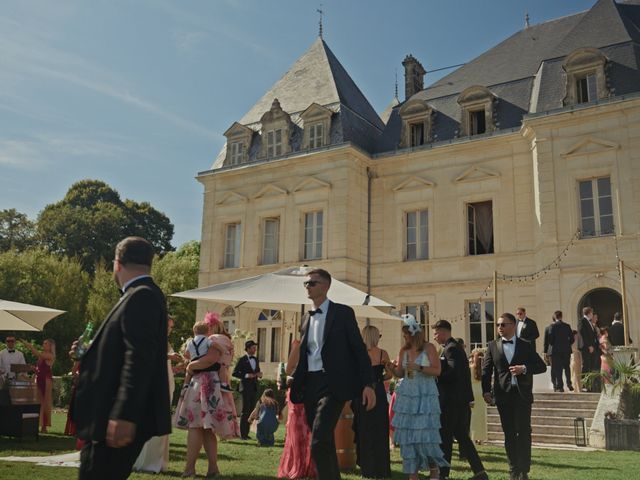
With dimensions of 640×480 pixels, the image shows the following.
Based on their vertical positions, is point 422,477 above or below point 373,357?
below

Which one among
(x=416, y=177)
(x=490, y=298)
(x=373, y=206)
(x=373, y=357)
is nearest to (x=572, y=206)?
(x=490, y=298)

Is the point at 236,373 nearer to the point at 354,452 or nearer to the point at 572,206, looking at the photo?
the point at 354,452

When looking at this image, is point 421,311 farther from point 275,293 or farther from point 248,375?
point 275,293

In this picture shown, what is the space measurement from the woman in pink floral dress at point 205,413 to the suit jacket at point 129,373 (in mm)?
3903

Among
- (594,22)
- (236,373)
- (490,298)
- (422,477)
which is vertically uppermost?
(594,22)

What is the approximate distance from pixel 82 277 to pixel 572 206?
26.7m

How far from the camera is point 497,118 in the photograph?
885 inches

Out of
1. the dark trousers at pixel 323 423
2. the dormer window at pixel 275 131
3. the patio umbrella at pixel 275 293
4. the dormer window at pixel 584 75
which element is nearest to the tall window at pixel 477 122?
the dormer window at pixel 584 75

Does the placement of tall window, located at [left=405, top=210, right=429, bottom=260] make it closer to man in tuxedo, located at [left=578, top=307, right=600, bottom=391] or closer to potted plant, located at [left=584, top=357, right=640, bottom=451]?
man in tuxedo, located at [left=578, top=307, right=600, bottom=391]

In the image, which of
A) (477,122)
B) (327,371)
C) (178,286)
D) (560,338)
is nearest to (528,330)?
(560,338)

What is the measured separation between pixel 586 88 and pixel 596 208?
3.93m

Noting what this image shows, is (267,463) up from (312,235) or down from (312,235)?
down

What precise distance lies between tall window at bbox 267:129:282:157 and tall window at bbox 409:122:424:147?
5217mm

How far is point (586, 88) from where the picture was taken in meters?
20.4
